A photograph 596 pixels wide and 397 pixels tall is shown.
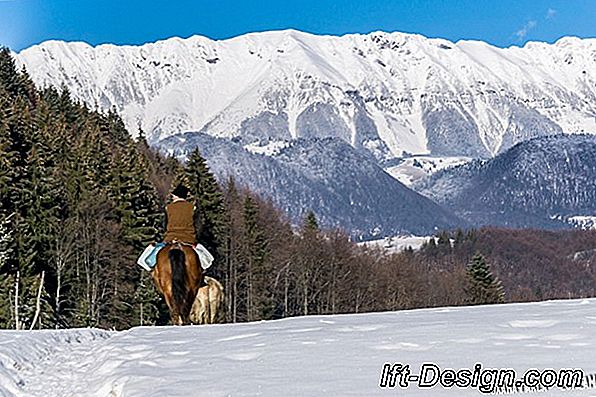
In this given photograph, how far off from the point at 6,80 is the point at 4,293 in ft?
231

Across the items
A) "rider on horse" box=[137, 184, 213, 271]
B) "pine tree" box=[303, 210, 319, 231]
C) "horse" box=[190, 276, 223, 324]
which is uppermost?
"pine tree" box=[303, 210, 319, 231]

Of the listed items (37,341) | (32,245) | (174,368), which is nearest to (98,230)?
(32,245)

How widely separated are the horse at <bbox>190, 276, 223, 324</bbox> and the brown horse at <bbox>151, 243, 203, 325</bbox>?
314 cm

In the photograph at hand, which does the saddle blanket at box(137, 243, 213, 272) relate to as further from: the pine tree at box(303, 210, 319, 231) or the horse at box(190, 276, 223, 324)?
the pine tree at box(303, 210, 319, 231)

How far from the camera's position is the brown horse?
57.3 feet

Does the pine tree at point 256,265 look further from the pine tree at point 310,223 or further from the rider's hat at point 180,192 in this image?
the rider's hat at point 180,192

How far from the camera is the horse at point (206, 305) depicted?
834 inches

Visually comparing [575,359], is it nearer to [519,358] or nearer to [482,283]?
[519,358]

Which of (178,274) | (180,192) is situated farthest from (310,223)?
(178,274)

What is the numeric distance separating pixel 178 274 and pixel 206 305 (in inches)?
152

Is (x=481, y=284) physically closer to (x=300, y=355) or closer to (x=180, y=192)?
(x=180, y=192)

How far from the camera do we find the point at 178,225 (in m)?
17.7

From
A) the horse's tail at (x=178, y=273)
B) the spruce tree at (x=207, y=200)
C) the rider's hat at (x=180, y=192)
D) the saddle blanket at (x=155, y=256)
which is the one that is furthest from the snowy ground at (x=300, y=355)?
the spruce tree at (x=207, y=200)

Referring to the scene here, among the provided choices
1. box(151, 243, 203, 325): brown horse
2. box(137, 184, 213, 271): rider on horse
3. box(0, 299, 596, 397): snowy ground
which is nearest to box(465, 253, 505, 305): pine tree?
box(151, 243, 203, 325): brown horse
